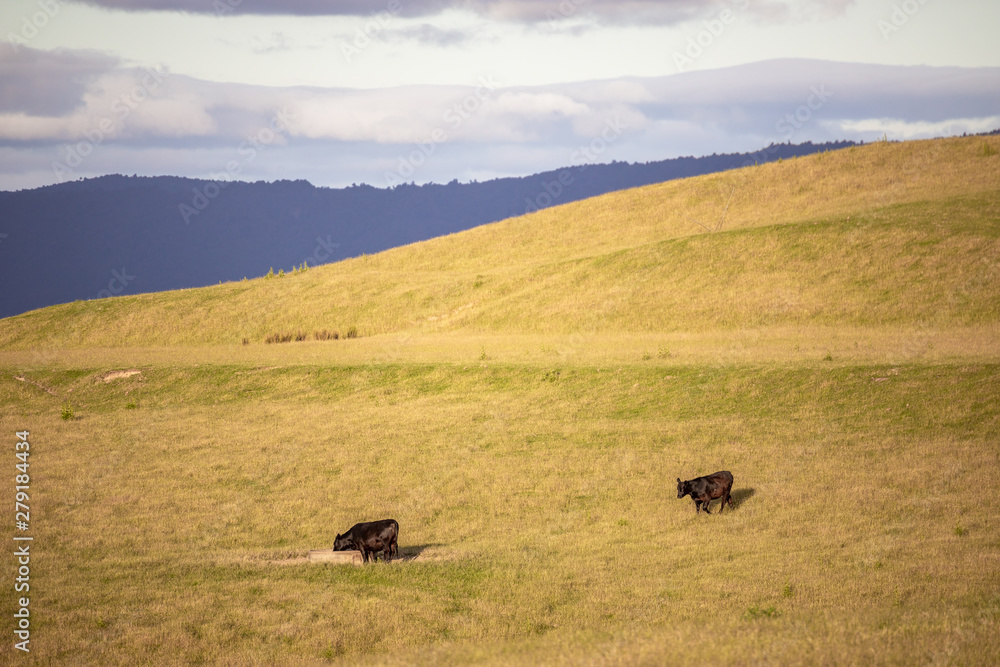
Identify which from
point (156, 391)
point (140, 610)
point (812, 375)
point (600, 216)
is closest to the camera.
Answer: point (140, 610)

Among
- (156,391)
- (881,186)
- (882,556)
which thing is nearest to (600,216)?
(881,186)

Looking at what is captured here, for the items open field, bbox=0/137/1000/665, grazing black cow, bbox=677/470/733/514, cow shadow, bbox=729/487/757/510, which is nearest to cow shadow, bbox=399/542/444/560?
open field, bbox=0/137/1000/665

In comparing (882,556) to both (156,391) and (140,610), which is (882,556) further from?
(156,391)

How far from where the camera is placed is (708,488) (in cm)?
2173

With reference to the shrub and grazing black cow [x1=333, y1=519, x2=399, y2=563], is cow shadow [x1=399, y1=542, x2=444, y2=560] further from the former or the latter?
the shrub

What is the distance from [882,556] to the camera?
663 inches

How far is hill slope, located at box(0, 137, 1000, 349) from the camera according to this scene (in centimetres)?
4800

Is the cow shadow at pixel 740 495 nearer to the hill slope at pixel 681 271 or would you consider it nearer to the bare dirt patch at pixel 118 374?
the hill slope at pixel 681 271

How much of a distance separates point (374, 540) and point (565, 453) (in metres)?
11.1

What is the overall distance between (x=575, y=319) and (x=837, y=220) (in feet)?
73.3

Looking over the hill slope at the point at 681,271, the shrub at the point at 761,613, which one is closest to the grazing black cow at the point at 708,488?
the shrub at the point at 761,613

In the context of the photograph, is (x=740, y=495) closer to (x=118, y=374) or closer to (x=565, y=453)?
(x=565, y=453)

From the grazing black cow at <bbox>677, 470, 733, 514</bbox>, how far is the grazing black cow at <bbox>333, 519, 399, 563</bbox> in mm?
8230

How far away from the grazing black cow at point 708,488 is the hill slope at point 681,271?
26.4m
